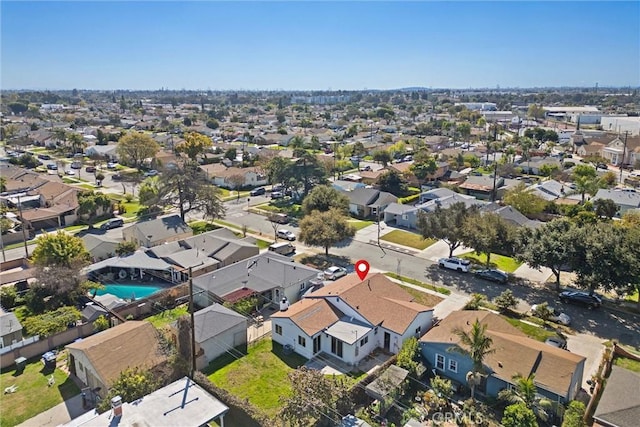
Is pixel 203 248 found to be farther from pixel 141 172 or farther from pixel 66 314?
pixel 141 172

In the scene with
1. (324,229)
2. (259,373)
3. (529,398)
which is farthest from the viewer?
(324,229)

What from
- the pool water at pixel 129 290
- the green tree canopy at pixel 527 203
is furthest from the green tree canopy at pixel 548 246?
the pool water at pixel 129 290

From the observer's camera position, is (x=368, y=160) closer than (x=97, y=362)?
No

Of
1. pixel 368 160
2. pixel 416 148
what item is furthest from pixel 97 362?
pixel 416 148

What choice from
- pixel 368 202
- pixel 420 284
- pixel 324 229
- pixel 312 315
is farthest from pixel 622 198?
pixel 312 315

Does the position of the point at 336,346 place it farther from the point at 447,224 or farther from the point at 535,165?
the point at 535,165
